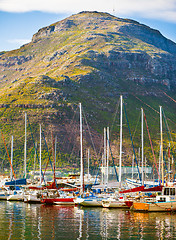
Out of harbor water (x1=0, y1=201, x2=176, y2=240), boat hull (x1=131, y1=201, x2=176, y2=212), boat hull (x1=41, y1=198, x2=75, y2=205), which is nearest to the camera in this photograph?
harbor water (x1=0, y1=201, x2=176, y2=240)

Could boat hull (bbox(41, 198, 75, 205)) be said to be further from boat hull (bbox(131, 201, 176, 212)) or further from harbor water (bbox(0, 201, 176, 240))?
boat hull (bbox(131, 201, 176, 212))

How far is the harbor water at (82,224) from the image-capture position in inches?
1957

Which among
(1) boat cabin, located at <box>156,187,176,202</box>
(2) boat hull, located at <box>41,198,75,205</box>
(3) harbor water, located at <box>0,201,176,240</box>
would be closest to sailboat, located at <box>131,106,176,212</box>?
(1) boat cabin, located at <box>156,187,176,202</box>

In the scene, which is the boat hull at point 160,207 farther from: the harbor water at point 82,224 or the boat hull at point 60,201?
the boat hull at point 60,201

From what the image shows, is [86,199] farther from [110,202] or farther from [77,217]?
[77,217]

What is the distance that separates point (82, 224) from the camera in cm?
5778

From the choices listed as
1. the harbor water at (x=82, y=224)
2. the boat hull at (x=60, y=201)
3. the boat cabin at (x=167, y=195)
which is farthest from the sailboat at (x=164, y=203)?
the boat hull at (x=60, y=201)

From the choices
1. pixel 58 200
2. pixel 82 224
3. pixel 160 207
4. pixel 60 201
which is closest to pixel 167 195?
pixel 160 207

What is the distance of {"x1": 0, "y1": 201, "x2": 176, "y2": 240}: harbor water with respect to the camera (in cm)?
4972

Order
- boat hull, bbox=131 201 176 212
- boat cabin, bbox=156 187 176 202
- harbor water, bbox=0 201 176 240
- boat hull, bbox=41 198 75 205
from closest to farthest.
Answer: harbor water, bbox=0 201 176 240, boat hull, bbox=131 201 176 212, boat cabin, bbox=156 187 176 202, boat hull, bbox=41 198 75 205

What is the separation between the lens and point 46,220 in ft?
200

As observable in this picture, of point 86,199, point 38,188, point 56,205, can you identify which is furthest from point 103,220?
point 38,188

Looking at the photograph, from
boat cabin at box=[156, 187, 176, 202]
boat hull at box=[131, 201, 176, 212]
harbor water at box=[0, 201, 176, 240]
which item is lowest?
harbor water at box=[0, 201, 176, 240]

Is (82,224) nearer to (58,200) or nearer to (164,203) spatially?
(164,203)
